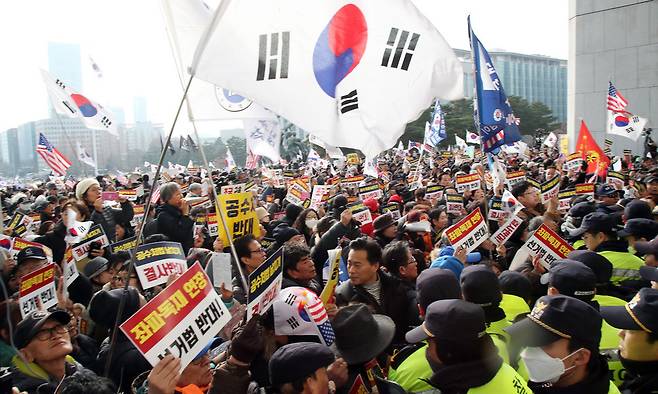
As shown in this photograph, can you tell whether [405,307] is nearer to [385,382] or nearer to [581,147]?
[385,382]

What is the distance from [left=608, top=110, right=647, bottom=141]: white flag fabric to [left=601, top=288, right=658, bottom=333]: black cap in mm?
17214

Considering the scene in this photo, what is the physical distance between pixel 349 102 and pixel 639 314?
2396 millimetres

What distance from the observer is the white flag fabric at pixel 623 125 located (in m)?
18.3

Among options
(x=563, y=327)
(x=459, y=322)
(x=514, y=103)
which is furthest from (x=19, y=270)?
(x=514, y=103)

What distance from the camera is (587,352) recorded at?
2.65 meters

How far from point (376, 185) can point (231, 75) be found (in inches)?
308

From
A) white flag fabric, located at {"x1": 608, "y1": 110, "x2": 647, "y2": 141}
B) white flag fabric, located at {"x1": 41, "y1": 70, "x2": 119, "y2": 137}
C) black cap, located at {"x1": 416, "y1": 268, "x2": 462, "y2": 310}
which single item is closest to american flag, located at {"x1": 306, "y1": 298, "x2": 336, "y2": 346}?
black cap, located at {"x1": 416, "y1": 268, "x2": 462, "y2": 310}

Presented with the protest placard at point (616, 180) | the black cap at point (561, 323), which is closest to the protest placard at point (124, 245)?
the black cap at point (561, 323)

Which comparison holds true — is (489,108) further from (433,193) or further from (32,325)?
(32,325)

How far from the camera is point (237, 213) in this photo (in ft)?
17.4

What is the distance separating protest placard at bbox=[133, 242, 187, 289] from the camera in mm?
4787

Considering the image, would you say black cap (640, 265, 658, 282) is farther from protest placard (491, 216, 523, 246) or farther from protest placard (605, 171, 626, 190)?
protest placard (605, 171, 626, 190)

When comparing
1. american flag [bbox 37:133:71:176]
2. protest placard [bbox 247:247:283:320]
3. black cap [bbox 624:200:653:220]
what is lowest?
black cap [bbox 624:200:653:220]

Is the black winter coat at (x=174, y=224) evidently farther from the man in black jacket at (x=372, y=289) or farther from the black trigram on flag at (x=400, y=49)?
the black trigram on flag at (x=400, y=49)
